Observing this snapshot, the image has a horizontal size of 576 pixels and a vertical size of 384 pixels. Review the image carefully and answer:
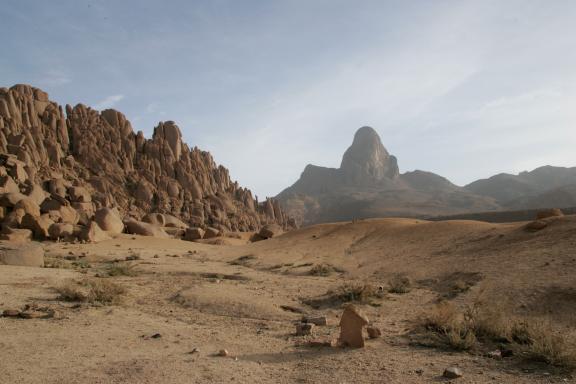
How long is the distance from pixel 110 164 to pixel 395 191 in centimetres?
11218

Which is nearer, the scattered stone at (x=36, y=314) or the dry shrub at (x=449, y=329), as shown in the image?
the dry shrub at (x=449, y=329)

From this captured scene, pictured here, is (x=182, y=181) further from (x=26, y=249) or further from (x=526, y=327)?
(x=526, y=327)

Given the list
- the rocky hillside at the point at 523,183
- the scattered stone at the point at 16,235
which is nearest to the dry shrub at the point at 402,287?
the scattered stone at the point at 16,235

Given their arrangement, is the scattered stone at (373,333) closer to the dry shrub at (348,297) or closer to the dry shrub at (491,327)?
the dry shrub at (491,327)

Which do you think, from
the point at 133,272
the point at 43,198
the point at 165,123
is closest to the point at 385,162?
the point at 165,123

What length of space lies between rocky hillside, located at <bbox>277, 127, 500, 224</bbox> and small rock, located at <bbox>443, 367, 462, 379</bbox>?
104677 mm

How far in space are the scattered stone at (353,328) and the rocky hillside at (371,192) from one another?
10364cm

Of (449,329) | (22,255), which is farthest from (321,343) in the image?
(22,255)

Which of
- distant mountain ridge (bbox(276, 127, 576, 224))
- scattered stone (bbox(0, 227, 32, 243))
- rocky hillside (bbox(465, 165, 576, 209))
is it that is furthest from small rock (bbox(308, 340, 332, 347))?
rocky hillside (bbox(465, 165, 576, 209))

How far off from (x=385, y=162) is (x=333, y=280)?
182239 mm

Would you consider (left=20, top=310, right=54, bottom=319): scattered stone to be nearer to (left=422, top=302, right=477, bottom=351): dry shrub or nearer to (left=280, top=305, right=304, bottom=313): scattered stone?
(left=280, top=305, right=304, bottom=313): scattered stone

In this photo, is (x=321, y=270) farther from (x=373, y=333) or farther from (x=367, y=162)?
(x=367, y=162)

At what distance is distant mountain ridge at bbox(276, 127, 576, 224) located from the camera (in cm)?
11231

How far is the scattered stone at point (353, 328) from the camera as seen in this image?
6.91 m
